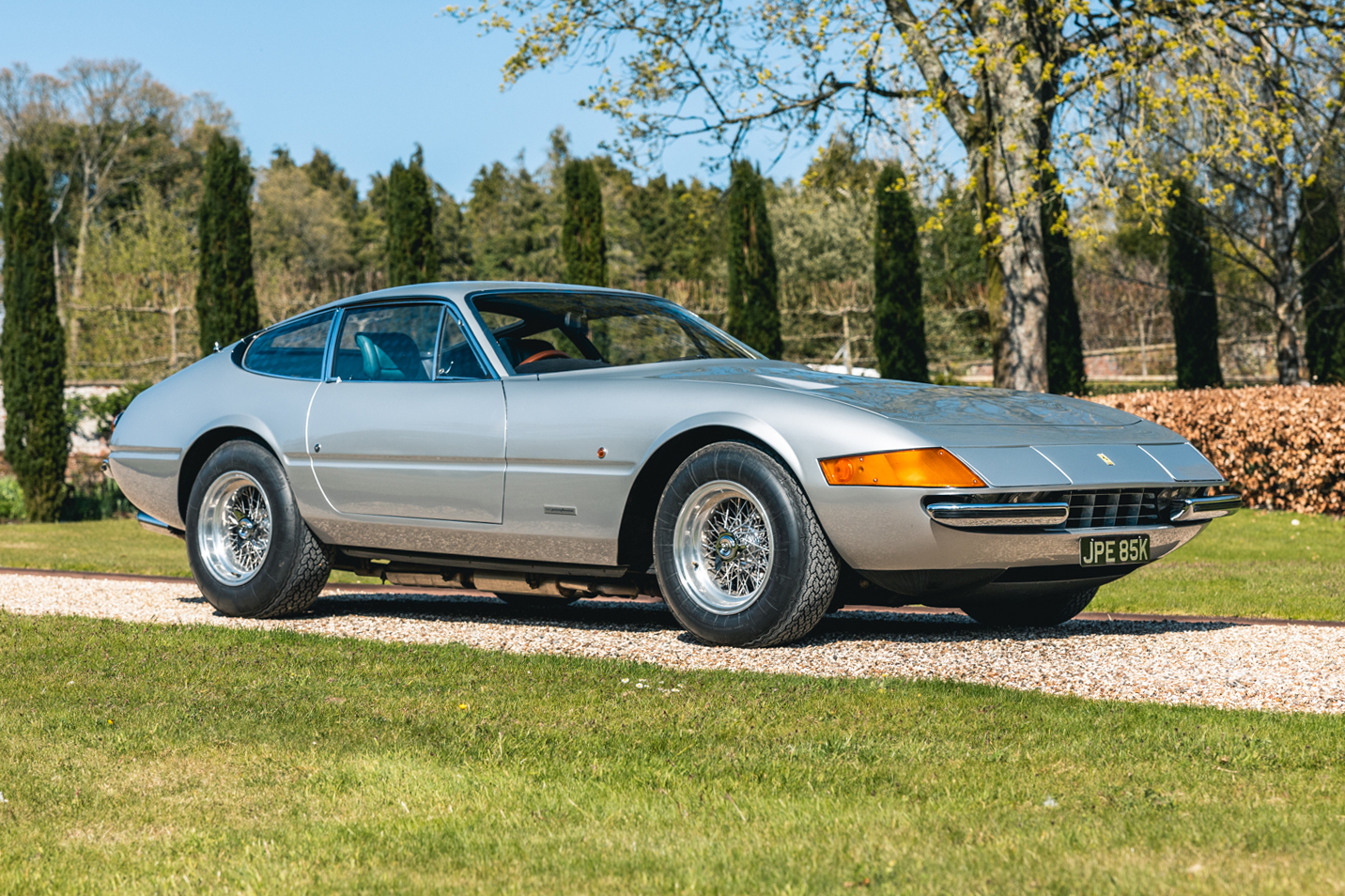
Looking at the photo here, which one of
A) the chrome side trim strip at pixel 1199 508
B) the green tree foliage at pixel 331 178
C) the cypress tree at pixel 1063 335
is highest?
the green tree foliage at pixel 331 178

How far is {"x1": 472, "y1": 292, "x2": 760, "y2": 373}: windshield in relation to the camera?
6.22 m

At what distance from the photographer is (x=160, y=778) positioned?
3.42m

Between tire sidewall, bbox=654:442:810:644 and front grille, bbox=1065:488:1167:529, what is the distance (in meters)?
1.04

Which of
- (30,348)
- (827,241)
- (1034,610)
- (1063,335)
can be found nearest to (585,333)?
(1034,610)

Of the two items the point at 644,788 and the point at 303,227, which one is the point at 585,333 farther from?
the point at 303,227

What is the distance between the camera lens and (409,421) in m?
6.14

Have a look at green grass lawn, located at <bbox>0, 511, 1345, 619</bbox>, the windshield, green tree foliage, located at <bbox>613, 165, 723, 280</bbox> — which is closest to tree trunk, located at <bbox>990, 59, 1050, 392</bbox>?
green grass lawn, located at <bbox>0, 511, 1345, 619</bbox>

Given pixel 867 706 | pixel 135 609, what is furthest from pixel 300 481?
pixel 867 706

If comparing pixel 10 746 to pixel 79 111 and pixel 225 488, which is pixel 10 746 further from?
pixel 79 111

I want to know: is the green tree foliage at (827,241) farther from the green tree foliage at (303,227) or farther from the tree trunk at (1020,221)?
the green tree foliage at (303,227)

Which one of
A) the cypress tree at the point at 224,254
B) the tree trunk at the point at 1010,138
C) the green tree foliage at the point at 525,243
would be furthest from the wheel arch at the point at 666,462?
the green tree foliage at the point at 525,243

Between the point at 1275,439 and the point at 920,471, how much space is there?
11782 mm

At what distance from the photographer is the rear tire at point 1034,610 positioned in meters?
6.23

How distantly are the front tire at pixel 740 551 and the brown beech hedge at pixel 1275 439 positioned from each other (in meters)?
11.2
